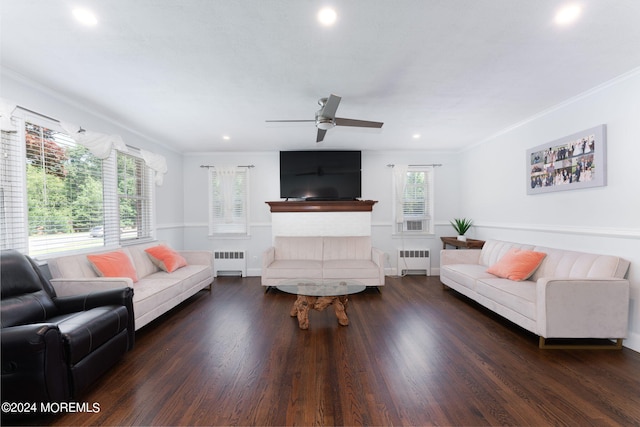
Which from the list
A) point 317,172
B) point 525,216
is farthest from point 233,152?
point 525,216

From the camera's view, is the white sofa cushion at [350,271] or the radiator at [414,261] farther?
the radiator at [414,261]

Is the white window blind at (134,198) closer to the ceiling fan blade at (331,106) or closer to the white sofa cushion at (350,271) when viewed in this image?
the white sofa cushion at (350,271)

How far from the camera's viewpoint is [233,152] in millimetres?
5395

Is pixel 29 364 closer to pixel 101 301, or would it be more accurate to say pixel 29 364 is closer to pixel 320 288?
pixel 101 301

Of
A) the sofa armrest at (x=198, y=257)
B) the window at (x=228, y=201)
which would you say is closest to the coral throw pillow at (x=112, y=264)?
the sofa armrest at (x=198, y=257)

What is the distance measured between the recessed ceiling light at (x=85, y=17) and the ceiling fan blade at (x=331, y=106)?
165cm

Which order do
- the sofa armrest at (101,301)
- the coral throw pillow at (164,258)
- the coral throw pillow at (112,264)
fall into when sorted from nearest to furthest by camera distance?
the sofa armrest at (101,301) → the coral throw pillow at (112,264) → the coral throw pillow at (164,258)

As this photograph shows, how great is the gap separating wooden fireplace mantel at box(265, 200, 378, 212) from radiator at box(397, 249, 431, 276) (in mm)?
1157

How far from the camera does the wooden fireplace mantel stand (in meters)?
5.11

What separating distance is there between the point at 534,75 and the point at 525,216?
2031 millimetres

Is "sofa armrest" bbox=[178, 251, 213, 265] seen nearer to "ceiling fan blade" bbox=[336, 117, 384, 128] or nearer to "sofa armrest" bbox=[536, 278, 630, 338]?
"ceiling fan blade" bbox=[336, 117, 384, 128]

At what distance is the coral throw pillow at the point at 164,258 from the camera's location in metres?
3.76

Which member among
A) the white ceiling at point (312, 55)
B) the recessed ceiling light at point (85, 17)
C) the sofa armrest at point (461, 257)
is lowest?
the sofa armrest at point (461, 257)

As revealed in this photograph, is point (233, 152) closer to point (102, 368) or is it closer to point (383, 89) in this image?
point (383, 89)
